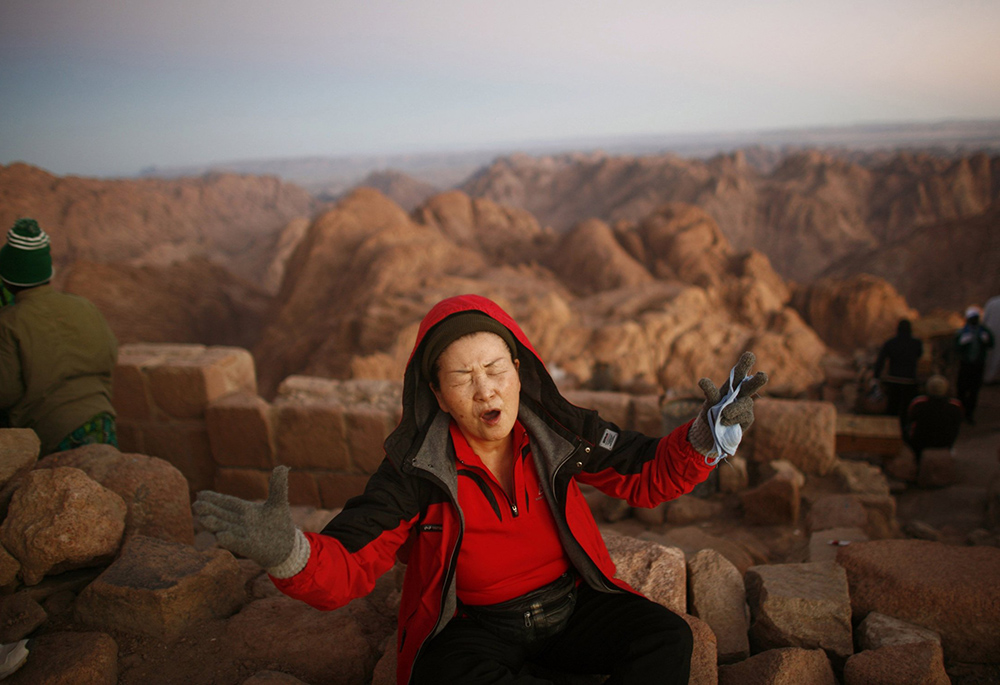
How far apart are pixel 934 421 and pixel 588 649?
6.39m

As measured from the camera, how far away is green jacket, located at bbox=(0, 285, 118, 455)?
123 inches

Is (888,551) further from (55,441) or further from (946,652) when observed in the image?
(55,441)

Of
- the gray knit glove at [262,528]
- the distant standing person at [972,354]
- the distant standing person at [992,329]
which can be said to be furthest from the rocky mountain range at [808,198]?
the gray knit glove at [262,528]

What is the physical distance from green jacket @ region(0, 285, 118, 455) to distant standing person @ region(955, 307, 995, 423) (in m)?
10.3

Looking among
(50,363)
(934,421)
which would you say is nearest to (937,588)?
(50,363)

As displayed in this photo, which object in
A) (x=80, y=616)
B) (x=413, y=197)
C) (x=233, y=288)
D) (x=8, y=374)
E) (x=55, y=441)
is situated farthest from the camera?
(x=413, y=197)

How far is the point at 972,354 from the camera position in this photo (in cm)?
841

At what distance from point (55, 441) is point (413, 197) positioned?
4060cm

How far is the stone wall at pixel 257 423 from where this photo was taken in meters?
4.73

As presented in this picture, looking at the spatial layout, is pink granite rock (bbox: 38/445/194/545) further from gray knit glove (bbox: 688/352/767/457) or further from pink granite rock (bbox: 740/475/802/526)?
pink granite rock (bbox: 740/475/802/526)

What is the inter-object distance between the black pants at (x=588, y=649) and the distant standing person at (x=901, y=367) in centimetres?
738

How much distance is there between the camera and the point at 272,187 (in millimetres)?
31234

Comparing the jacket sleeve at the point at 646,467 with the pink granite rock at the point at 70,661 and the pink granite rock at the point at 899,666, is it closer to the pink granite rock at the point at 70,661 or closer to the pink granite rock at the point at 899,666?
the pink granite rock at the point at 899,666

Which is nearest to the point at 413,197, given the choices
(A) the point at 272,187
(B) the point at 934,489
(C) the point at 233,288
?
(A) the point at 272,187
